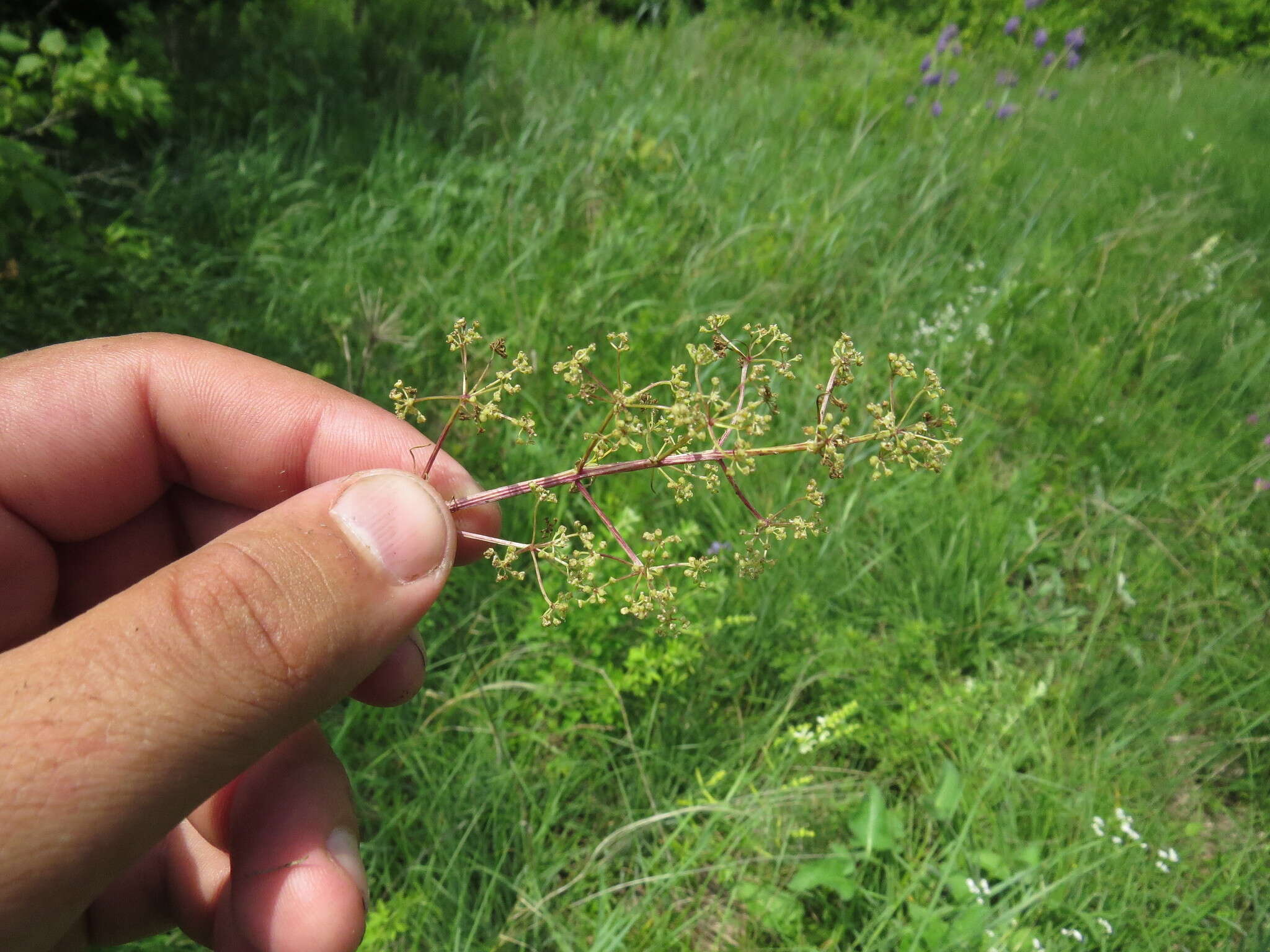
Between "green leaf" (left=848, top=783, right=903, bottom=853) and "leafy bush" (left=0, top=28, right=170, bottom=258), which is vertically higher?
"leafy bush" (left=0, top=28, right=170, bottom=258)

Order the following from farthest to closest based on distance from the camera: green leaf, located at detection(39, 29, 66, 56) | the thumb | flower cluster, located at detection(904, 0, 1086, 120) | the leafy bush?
flower cluster, located at detection(904, 0, 1086, 120) → green leaf, located at detection(39, 29, 66, 56) → the leafy bush → the thumb

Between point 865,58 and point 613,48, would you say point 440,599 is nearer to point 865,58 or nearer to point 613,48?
point 613,48

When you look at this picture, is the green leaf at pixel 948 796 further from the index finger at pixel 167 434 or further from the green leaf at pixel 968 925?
Result: the index finger at pixel 167 434

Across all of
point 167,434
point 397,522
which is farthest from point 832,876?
point 167,434

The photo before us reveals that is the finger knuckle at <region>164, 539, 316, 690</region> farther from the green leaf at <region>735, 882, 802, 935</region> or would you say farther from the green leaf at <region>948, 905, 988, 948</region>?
the green leaf at <region>948, 905, 988, 948</region>

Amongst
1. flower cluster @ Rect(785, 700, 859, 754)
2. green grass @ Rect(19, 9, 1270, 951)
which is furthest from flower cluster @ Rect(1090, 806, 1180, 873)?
flower cluster @ Rect(785, 700, 859, 754)

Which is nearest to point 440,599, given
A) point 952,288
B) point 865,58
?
point 952,288
